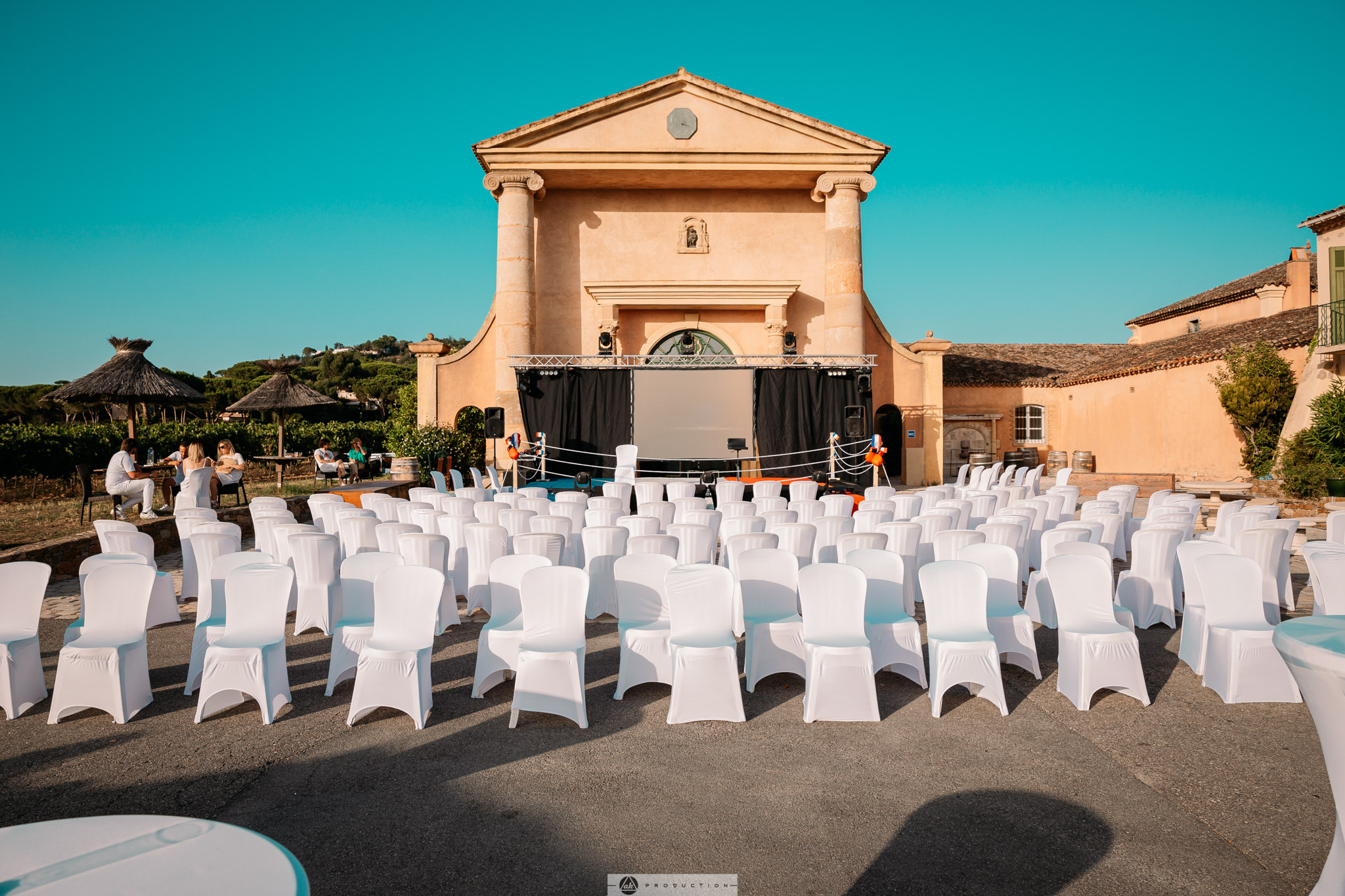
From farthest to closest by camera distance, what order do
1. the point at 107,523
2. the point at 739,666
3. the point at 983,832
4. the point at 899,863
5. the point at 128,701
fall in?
the point at 107,523 < the point at 739,666 < the point at 128,701 < the point at 983,832 < the point at 899,863

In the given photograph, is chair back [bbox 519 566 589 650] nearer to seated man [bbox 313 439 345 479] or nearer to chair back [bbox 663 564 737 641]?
chair back [bbox 663 564 737 641]

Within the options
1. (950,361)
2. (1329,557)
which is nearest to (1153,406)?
(950,361)

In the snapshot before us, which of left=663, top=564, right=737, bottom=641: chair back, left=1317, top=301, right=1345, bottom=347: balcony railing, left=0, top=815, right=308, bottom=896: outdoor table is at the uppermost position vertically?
left=1317, top=301, right=1345, bottom=347: balcony railing

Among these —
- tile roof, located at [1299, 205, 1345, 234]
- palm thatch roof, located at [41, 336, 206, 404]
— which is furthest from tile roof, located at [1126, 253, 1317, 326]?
palm thatch roof, located at [41, 336, 206, 404]

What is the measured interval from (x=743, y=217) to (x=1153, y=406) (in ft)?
38.4

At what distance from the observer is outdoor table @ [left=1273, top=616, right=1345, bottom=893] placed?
71.4 inches

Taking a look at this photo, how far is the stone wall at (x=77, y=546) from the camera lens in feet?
23.4

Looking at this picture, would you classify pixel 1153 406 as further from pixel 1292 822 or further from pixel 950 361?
pixel 1292 822

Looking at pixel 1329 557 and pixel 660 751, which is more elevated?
pixel 1329 557

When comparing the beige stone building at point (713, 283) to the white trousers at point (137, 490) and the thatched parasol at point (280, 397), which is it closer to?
the thatched parasol at point (280, 397)

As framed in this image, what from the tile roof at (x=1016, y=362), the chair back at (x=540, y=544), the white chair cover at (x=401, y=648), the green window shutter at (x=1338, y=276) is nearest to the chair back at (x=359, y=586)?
the white chair cover at (x=401, y=648)

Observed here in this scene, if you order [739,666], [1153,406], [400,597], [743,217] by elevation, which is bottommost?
[739,666]

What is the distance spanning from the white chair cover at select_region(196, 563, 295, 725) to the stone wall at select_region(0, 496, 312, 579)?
284cm

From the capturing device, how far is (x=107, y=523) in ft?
20.6
